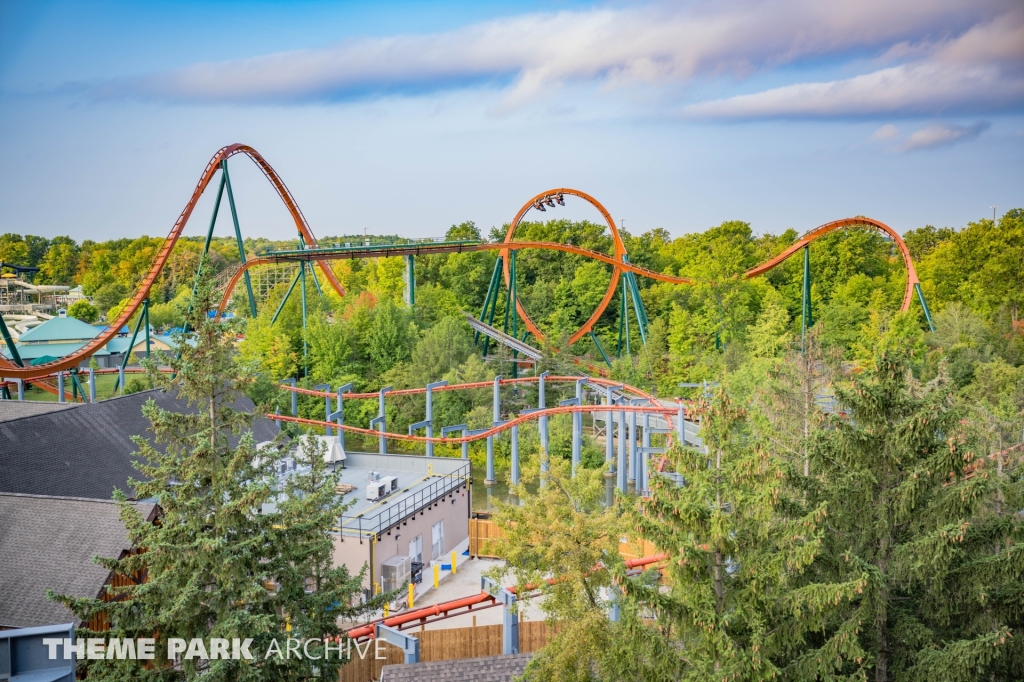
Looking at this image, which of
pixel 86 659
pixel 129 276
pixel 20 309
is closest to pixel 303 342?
pixel 86 659

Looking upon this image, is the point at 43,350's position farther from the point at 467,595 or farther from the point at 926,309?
the point at 926,309

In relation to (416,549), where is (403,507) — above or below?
above

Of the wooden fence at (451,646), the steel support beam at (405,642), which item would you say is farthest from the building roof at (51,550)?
the wooden fence at (451,646)

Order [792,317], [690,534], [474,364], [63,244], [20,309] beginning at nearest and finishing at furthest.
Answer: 1. [690,534]
2. [474,364]
3. [792,317]
4. [20,309]
5. [63,244]

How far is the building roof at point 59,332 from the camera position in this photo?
4112 cm

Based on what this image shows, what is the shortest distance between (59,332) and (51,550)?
1359 inches

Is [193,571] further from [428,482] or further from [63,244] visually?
[63,244]

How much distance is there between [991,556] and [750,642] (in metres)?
2.46

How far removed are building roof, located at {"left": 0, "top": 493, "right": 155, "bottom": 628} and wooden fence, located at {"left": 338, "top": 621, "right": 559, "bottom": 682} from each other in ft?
11.4

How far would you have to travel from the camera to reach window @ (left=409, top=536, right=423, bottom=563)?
16.9m

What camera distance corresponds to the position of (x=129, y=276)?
2667 inches

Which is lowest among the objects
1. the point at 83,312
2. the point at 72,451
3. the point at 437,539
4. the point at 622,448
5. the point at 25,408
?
the point at 437,539

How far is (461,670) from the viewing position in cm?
1082

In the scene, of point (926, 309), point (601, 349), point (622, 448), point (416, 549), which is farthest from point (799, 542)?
point (601, 349)
